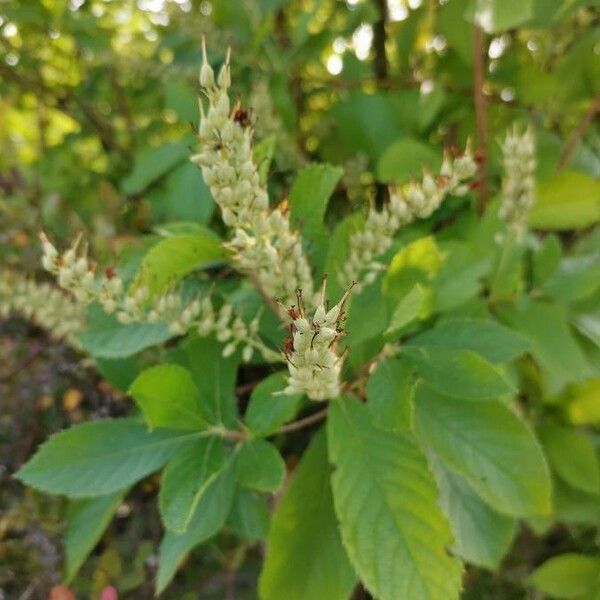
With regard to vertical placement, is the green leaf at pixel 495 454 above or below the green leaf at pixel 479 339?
below

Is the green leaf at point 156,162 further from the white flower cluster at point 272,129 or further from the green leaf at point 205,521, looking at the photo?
the green leaf at point 205,521

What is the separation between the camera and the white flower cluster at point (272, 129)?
856 mm

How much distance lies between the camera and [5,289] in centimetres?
79

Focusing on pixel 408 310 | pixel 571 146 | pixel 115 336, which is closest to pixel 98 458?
pixel 115 336

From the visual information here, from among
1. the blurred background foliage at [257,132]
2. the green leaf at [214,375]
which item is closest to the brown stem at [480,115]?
the blurred background foliage at [257,132]

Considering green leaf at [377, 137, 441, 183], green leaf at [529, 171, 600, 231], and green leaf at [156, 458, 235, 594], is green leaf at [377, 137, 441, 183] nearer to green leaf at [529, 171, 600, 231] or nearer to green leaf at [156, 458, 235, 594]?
green leaf at [529, 171, 600, 231]

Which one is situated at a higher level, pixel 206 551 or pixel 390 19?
pixel 390 19

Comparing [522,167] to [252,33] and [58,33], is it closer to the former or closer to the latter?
[252,33]

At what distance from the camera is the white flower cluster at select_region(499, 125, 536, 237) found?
28.0 inches

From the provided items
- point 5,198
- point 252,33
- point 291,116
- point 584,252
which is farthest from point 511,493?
point 5,198

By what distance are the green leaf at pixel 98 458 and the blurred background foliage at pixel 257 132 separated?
0.76ft

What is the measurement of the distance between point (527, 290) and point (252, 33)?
53cm

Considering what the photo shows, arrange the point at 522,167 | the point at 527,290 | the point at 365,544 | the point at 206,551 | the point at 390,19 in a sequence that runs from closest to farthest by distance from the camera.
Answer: the point at 365,544
the point at 522,167
the point at 527,290
the point at 206,551
the point at 390,19

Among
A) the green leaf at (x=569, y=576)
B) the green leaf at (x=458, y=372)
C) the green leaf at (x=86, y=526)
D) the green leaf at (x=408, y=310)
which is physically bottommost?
the green leaf at (x=569, y=576)
